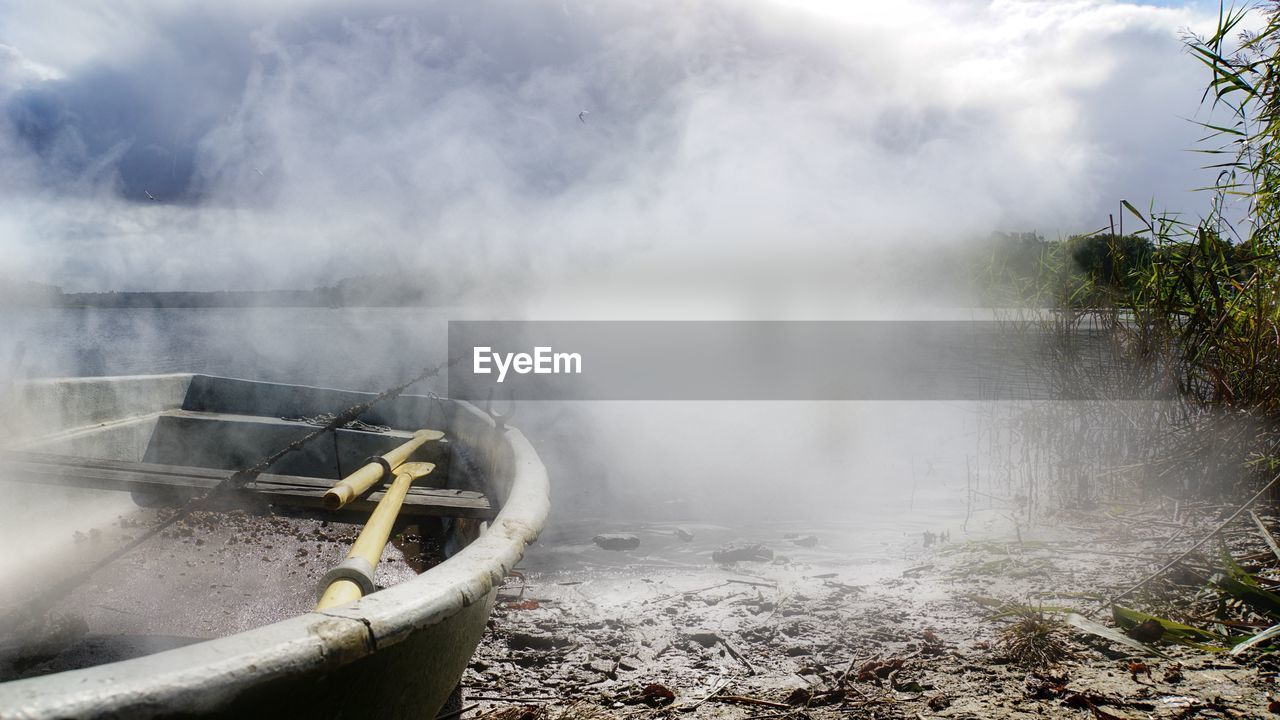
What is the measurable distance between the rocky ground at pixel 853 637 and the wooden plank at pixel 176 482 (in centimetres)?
88

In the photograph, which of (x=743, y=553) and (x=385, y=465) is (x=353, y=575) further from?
(x=743, y=553)

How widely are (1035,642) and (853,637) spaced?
0.95m

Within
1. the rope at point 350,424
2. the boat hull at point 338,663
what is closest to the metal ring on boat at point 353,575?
the boat hull at point 338,663

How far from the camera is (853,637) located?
4113mm

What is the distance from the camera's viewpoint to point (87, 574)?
3539 mm

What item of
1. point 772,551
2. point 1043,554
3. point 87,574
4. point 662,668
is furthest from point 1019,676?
point 87,574

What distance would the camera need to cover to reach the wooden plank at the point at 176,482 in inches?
149

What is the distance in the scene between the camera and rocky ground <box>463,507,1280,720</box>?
10.3 ft

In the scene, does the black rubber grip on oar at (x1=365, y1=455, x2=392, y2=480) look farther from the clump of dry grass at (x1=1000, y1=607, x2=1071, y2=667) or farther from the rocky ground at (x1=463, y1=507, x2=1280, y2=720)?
the clump of dry grass at (x1=1000, y1=607, x2=1071, y2=667)

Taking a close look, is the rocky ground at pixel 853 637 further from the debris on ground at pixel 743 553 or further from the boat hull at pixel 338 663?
the boat hull at pixel 338 663

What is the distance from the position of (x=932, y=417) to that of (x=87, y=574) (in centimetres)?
1495

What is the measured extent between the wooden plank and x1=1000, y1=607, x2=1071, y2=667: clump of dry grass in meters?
2.84

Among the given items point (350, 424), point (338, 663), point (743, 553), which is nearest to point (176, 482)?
point (350, 424)

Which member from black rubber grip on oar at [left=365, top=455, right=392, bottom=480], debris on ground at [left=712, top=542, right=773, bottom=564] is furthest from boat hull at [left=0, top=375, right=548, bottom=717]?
debris on ground at [left=712, top=542, right=773, bottom=564]
